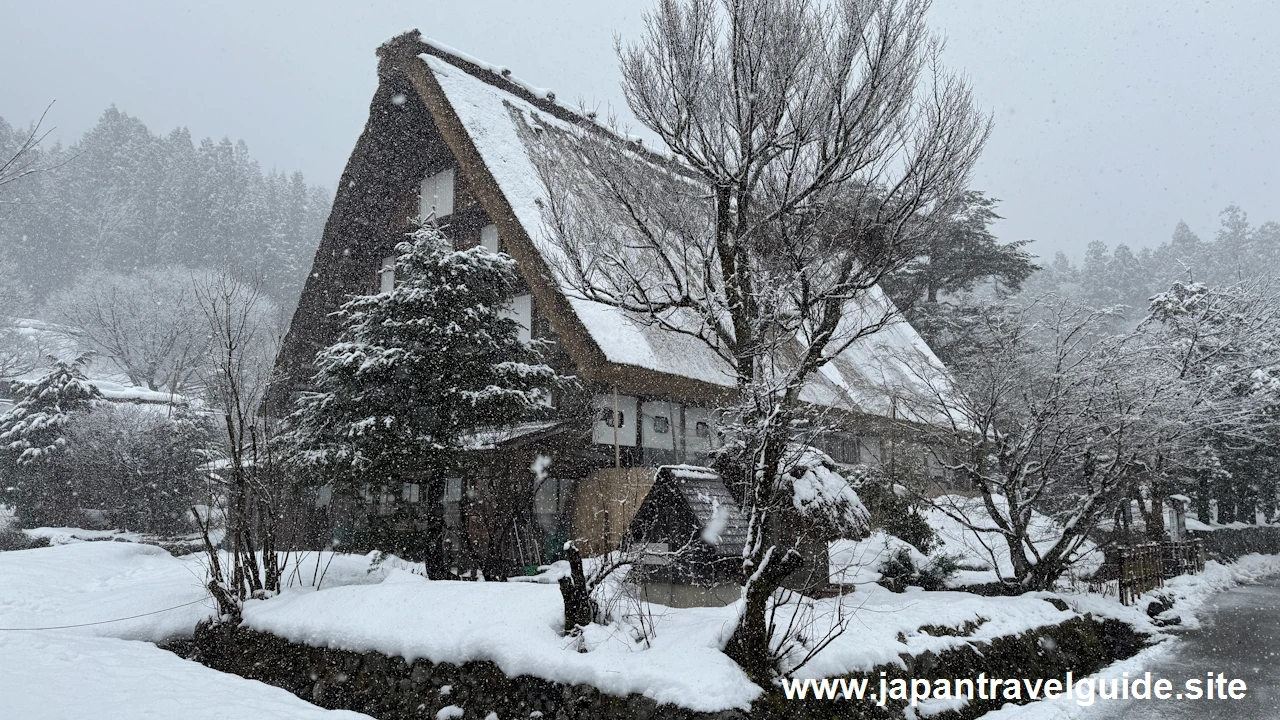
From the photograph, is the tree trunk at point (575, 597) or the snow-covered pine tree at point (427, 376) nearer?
the tree trunk at point (575, 597)

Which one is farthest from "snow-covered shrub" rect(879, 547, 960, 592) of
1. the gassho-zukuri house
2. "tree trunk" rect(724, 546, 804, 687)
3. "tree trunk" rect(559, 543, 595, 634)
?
"tree trunk" rect(559, 543, 595, 634)

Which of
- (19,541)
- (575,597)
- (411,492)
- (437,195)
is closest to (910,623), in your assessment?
(575,597)

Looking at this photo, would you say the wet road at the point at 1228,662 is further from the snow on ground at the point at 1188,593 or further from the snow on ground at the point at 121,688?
the snow on ground at the point at 121,688

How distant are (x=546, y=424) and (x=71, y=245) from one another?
145 ft

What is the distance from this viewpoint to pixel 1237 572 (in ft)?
64.1

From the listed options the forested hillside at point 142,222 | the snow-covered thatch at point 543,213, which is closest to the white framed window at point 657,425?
the snow-covered thatch at point 543,213

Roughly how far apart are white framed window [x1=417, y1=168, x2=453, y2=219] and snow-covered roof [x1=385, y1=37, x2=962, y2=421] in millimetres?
1350

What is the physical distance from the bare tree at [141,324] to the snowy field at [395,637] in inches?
1051

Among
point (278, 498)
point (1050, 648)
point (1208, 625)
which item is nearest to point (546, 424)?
point (278, 498)

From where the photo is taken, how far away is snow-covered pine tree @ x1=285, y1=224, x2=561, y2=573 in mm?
10180

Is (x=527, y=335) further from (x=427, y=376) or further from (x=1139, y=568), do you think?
(x=1139, y=568)

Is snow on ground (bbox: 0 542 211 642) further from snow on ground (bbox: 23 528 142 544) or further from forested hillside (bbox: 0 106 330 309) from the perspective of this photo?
forested hillside (bbox: 0 106 330 309)

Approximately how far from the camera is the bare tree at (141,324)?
33.2m

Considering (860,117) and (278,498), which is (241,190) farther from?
(860,117)
